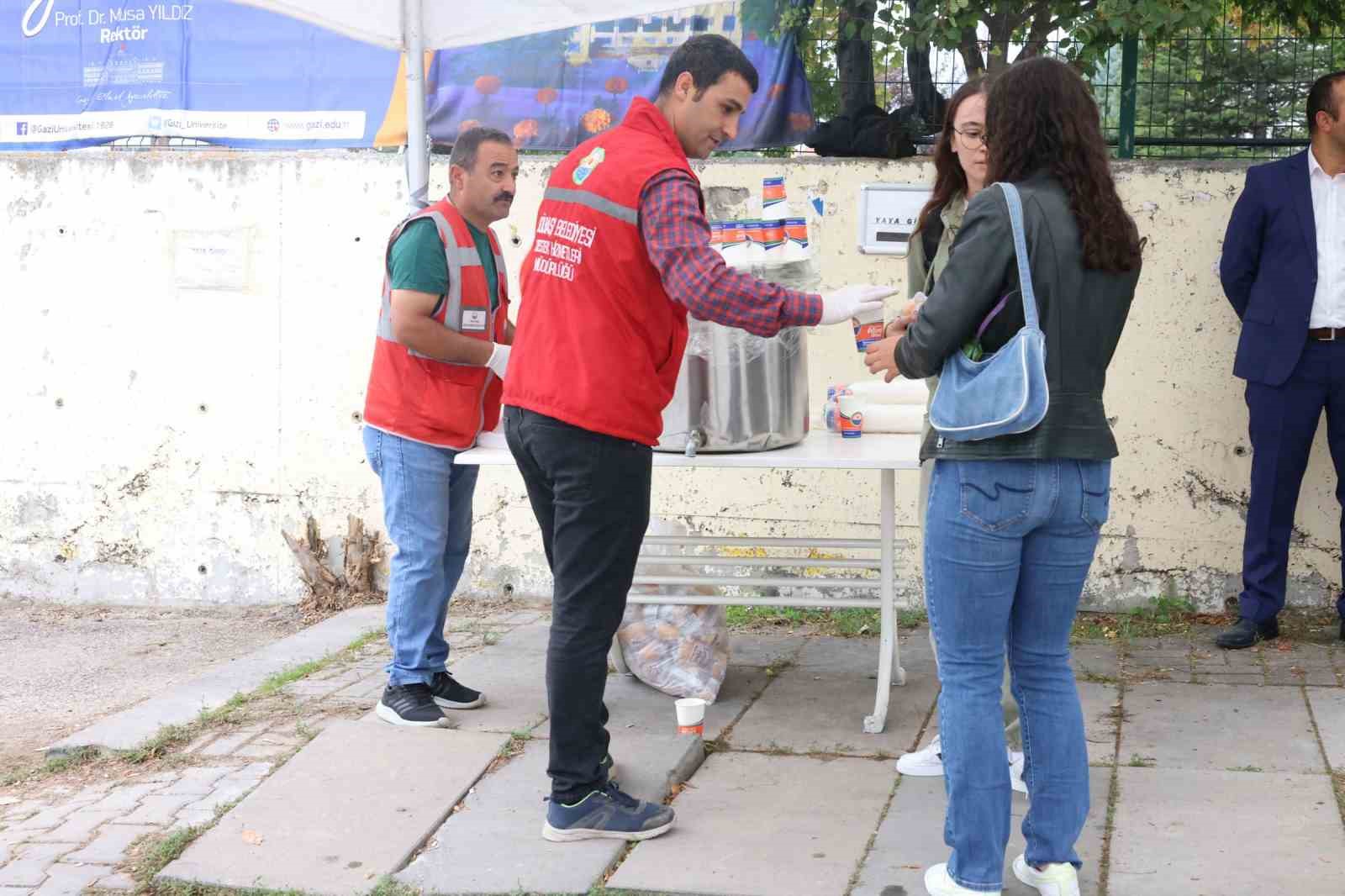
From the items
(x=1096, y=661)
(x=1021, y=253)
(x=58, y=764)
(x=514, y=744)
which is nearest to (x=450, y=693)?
(x=514, y=744)

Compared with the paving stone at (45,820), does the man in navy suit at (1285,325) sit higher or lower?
higher

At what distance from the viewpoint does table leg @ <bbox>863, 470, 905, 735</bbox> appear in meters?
4.62

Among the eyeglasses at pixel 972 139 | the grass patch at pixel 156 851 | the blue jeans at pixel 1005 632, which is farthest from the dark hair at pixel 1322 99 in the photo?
the grass patch at pixel 156 851

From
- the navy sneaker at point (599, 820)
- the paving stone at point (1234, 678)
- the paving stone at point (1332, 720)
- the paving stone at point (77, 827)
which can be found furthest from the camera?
the paving stone at point (1234, 678)

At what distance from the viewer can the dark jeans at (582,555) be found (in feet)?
11.6

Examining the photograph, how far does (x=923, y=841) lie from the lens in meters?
3.67

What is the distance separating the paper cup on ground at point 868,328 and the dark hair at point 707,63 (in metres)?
0.64

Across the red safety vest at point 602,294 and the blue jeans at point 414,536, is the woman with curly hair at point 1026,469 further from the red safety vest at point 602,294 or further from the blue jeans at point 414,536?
the blue jeans at point 414,536

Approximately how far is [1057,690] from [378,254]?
14.0ft

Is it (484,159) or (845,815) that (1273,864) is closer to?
(845,815)

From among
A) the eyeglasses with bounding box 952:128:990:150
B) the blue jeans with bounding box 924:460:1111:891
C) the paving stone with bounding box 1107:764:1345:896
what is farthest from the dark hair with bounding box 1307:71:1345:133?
the blue jeans with bounding box 924:460:1111:891

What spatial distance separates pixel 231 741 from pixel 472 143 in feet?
6.81

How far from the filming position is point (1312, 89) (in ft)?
18.2

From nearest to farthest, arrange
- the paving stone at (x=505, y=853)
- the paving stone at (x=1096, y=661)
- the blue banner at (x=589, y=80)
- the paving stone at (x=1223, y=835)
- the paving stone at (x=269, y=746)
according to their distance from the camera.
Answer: the paving stone at (x=1223, y=835) → the paving stone at (x=505, y=853) → the paving stone at (x=269, y=746) → the paving stone at (x=1096, y=661) → the blue banner at (x=589, y=80)
